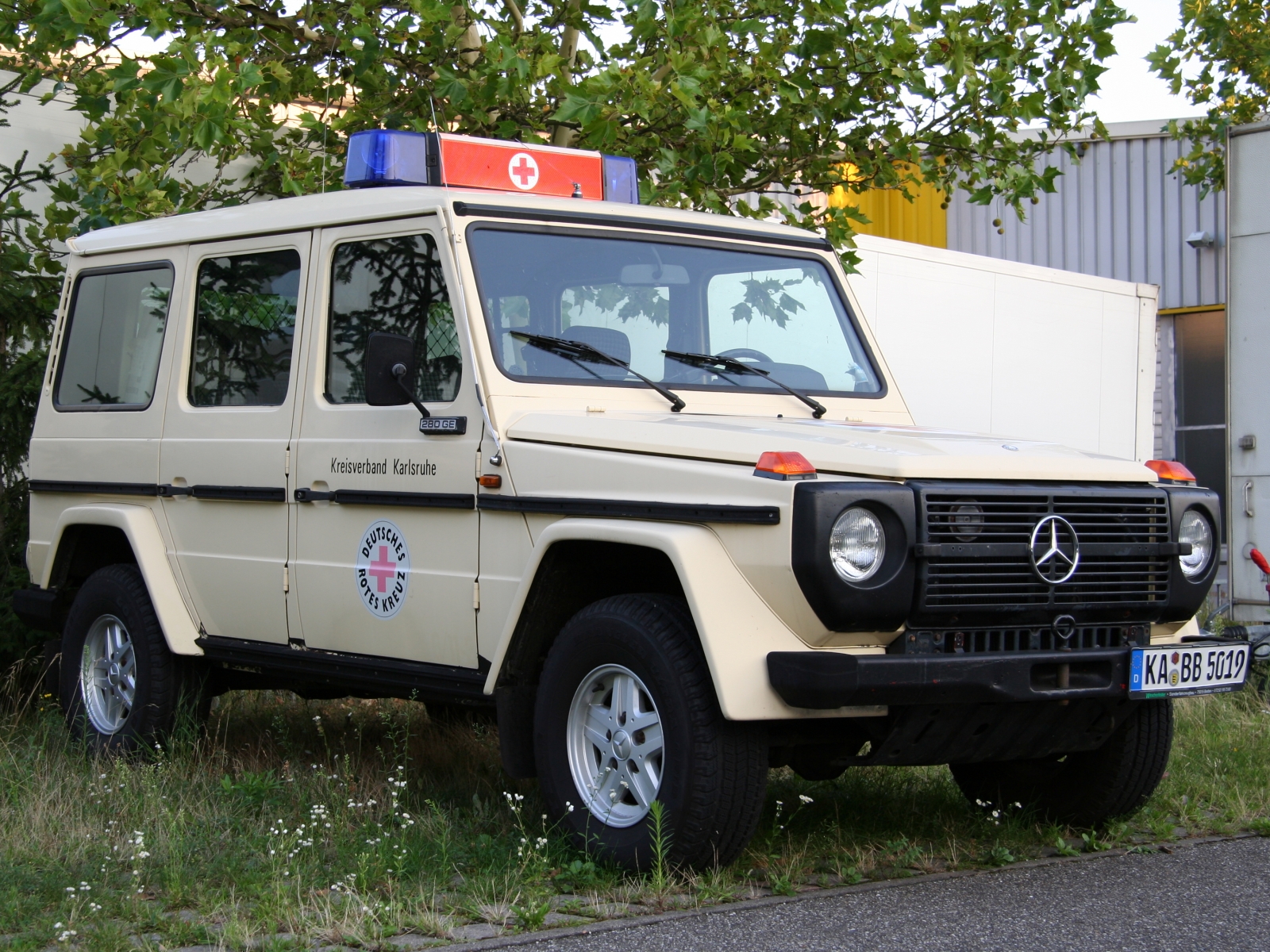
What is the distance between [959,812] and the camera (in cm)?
573

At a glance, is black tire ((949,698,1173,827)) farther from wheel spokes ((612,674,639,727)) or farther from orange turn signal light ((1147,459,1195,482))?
wheel spokes ((612,674,639,727))

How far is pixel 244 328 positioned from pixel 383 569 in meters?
1.33

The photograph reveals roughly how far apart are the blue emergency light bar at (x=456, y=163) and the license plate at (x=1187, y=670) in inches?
104

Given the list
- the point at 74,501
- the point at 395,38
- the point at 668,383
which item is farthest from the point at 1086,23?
the point at 74,501

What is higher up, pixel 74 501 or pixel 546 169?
pixel 546 169

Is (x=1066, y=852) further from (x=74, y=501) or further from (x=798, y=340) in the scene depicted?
(x=74, y=501)

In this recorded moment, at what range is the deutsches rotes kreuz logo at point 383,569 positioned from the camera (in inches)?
210

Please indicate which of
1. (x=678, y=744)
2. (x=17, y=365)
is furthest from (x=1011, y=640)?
(x=17, y=365)

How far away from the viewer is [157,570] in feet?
20.6

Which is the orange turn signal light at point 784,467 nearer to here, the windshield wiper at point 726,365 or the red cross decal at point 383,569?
the windshield wiper at point 726,365

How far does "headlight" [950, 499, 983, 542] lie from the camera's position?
4.31 m

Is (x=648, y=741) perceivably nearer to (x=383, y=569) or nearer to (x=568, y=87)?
(x=383, y=569)

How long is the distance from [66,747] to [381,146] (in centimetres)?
287

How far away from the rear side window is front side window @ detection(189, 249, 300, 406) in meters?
0.29
